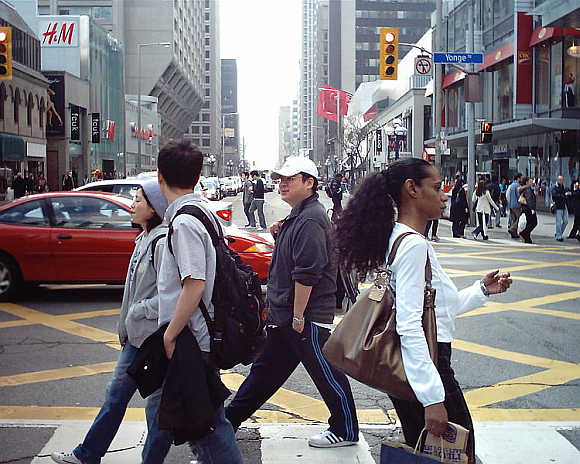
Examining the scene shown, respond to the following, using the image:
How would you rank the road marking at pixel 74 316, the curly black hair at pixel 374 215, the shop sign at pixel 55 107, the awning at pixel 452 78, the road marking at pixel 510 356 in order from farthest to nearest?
the shop sign at pixel 55 107 < the awning at pixel 452 78 < the road marking at pixel 74 316 < the road marking at pixel 510 356 < the curly black hair at pixel 374 215

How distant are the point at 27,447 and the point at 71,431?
347 millimetres

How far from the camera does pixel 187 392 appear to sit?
138 inches

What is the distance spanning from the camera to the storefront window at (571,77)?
1248 inches

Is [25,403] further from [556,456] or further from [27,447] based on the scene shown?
[556,456]

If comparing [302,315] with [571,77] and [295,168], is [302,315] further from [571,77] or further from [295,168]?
[571,77]

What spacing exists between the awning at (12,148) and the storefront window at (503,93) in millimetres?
26303

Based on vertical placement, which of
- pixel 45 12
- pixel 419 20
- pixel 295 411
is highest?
pixel 419 20

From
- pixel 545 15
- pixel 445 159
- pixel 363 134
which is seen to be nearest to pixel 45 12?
pixel 363 134

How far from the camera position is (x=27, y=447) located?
493 centimetres

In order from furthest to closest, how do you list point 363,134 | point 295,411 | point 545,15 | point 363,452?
point 363,134, point 545,15, point 295,411, point 363,452

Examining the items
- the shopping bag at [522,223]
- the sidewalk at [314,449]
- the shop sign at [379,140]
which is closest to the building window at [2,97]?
the shopping bag at [522,223]

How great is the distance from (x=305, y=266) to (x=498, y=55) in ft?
122

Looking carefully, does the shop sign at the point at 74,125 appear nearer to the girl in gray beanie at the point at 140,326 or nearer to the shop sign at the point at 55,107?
the shop sign at the point at 55,107

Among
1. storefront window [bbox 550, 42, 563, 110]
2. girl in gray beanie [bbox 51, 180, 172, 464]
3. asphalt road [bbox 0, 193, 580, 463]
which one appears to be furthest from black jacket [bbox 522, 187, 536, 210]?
girl in gray beanie [bbox 51, 180, 172, 464]
